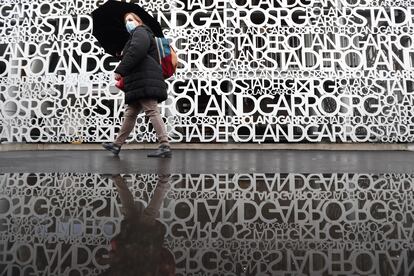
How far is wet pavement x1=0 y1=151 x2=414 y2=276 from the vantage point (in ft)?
3.45

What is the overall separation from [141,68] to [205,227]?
334 centimetres

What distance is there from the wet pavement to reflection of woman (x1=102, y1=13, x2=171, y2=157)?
1989 millimetres

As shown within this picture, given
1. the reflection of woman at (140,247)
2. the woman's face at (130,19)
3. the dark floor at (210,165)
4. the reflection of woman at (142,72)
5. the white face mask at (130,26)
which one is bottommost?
the reflection of woman at (140,247)

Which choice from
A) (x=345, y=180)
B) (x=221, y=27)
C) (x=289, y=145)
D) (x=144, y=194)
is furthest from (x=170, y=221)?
(x=221, y=27)

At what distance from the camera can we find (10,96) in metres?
6.88

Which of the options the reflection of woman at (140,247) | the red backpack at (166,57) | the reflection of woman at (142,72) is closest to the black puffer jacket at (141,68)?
the reflection of woman at (142,72)

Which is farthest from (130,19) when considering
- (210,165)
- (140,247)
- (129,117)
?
(140,247)

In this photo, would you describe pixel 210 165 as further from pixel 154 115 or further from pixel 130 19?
pixel 130 19

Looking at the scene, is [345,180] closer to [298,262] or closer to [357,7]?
[298,262]

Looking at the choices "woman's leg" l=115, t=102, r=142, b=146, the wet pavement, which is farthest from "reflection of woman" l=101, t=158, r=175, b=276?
"woman's leg" l=115, t=102, r=142, b=146

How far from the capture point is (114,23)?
192 inches

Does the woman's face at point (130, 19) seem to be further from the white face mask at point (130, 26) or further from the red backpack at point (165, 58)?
the red backpack at point (165, 58)

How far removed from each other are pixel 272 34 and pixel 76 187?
543 cm

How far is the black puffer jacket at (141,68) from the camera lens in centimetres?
429
